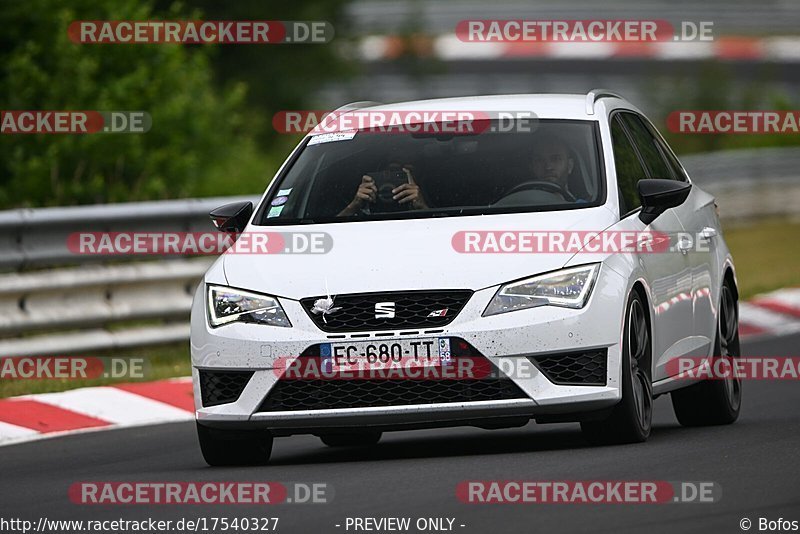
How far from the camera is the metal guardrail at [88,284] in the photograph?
1332 centimetres

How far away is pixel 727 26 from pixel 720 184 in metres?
27.4

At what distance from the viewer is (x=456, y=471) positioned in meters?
7.86

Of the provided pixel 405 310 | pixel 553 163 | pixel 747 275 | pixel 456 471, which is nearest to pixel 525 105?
pixel 553 163

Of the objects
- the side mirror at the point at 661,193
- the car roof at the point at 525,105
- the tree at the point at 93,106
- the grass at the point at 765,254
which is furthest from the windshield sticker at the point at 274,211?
the grass at the point at 765,254

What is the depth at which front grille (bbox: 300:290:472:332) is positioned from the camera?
8.19 m

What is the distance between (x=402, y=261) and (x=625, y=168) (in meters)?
1.67

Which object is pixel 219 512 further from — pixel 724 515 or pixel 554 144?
pixel 554 144

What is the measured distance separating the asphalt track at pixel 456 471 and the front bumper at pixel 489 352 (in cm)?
21

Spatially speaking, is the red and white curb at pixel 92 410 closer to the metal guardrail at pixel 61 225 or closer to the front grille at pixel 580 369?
the metal guardrail at pixel 61 225

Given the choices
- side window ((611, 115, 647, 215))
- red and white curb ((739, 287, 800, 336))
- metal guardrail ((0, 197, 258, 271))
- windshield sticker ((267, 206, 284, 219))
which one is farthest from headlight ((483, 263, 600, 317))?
red and white curb ((739, 287, 800, 336))

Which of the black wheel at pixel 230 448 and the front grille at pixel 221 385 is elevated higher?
the front grille at pixel 221 385

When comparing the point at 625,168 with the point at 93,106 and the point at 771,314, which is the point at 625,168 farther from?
the point at 93,106

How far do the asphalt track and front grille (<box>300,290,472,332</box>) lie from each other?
613mm

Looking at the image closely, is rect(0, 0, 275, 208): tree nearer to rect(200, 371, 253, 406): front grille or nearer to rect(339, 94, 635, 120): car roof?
rect(339, 94, 635, 120): car roof
